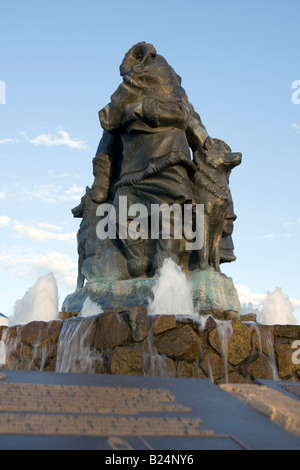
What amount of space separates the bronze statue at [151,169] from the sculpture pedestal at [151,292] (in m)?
0.33

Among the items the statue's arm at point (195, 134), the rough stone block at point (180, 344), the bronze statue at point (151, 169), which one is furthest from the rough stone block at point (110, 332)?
the statue's arm at point (195, 134)

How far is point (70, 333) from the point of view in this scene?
5.22 m

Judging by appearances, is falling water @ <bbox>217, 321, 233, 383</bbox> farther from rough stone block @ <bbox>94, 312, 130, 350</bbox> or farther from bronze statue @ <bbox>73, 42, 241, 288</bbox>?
bronze statue @ <bbox>73, 42, 241, 288</bbox>

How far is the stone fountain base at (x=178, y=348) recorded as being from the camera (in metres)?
4.75

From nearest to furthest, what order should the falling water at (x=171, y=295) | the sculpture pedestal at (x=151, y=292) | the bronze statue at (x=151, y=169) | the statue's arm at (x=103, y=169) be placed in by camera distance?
the falling water at (x=171, y=295) < the sculpture pedestal at (x=151, y=292) < the bronze statue at (x=151, y=169) < the statue's arm at (x=103, y=169)

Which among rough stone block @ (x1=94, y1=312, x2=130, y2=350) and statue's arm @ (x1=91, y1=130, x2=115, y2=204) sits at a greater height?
statue's arm @ (x1=91, y1=130, x2=115, y2=204)

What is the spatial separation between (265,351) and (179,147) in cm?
335
